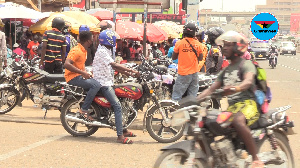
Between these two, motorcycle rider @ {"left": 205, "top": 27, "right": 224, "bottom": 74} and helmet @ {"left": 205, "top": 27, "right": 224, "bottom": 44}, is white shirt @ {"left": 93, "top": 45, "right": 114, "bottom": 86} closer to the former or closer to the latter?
motorcycle rider @ {"left": 205, "top": 27, "right": 224, "bottom": 74}

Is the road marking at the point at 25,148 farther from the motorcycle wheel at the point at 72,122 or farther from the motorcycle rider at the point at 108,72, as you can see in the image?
the motorcycle rider at the point at 108,72

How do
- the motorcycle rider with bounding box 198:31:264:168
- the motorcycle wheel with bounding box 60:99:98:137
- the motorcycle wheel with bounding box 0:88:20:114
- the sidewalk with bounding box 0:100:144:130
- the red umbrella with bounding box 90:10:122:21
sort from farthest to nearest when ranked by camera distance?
the red umbrella with bounding box 90:10:122:21
the motorcycle wheel with bounding box 0:88:20:114
the sidewalk with bounding box 0:100:144:130
the motorcycle wheel with bounding box 60:99:98:137
the motorcycle rider with bounding box 198:31:264:168

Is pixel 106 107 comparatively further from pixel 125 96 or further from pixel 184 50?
pixel 184 50

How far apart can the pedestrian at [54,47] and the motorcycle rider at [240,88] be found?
23.5 ft

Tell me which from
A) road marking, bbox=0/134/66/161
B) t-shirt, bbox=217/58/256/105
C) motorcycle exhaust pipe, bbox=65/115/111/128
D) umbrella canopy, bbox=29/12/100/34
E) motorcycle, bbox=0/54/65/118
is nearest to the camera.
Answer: t-shirt, bbox=217/58/256/105

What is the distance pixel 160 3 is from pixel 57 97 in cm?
478

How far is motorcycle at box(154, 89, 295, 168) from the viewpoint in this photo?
5801mm

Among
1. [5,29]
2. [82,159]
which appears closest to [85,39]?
[82,159]

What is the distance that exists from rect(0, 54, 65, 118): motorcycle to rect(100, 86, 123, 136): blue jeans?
77.0 inches

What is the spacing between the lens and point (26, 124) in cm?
Result: 1195

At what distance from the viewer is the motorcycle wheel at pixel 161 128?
9955 mm

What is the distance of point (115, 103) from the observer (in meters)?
9.88

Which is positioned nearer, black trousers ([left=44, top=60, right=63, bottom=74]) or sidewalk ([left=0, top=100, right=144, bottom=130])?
sidewalk ([left=0, top=100, right=144, bottom=130])

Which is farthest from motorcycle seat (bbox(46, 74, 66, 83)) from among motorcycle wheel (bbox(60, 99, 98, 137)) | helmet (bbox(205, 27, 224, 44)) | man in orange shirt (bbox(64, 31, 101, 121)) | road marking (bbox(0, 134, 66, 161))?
helmet (bbox(205, 27, 224, 44))
